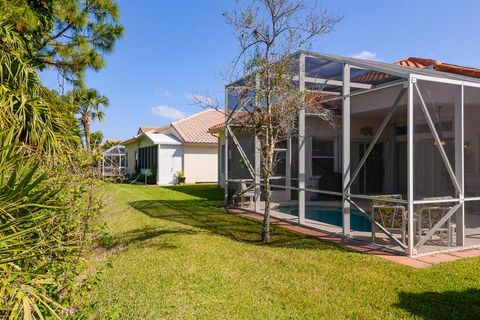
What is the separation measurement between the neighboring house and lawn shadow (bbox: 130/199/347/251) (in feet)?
38.1

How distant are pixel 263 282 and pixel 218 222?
5759 millimetres

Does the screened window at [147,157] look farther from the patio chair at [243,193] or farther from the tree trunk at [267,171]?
the tree trunk at [267,171]

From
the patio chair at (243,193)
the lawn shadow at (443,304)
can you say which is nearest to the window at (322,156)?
the patio chair at (243,193)

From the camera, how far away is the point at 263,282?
6.26 m

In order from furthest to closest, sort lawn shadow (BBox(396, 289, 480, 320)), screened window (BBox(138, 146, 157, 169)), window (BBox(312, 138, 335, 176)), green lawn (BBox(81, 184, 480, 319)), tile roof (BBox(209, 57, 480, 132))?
screened window (BBox(138, 146, 157, 169)) → window (BBox(312, 138, 335, 176)) → tile roof (BBox(209, 57, 480, 132)) → green lawn (BBox(81, 184, 480, 319)) → lawn shadow (BBox(396, 289, 480, 320))

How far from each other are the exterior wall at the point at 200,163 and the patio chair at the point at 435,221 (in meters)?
22.0

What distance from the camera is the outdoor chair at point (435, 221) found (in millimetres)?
8211

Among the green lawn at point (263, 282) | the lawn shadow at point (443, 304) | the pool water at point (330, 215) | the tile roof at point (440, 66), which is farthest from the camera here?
the tile roof at point (440, 66)

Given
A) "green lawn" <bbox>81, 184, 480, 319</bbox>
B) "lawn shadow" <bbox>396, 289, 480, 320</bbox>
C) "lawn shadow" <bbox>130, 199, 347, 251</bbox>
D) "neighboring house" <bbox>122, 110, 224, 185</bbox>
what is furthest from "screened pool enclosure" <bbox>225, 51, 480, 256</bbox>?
"neighboring house" <bbox>122, 110, 224, 185</bbox>

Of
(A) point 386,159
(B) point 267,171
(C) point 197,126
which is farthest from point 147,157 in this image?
(B) point 267,171

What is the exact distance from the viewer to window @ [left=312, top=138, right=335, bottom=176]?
1691 centimetres

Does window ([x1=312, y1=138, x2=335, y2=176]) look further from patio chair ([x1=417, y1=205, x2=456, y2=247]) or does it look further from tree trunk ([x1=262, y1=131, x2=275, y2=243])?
patio chair ([x1=417, y1=205, x2=456, y2=247])

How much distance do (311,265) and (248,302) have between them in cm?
208

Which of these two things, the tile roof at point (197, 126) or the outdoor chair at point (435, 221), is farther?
the tile roof at point (197, 126)
